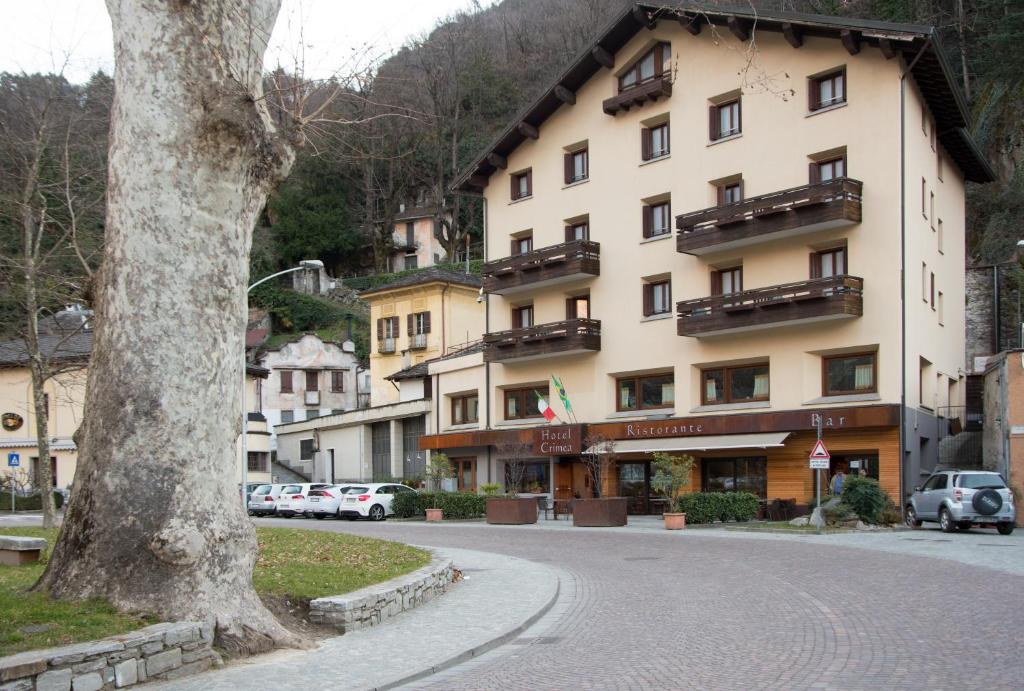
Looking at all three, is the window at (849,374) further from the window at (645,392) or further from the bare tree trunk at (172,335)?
the bare tree trunk at (172,335)

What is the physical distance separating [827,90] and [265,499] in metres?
28.6

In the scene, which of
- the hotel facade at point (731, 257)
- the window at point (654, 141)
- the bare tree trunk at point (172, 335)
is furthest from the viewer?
the window at point (654, 141)

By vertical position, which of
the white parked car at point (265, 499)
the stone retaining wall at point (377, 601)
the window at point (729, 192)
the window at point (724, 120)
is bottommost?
the white parked car at point (265, 499)

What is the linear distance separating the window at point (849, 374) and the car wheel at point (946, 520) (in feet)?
21.5

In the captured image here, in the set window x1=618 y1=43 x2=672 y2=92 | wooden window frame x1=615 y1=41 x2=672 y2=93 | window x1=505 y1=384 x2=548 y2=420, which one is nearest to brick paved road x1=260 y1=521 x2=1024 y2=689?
window x1=505 y1=384 x2=548 y2=420

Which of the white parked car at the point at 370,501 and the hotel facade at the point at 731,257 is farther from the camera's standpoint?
the white parked car at the point at 370,501

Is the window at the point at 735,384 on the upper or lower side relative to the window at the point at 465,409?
upper

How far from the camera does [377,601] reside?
40.5ft

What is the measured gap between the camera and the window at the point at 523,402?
44734 millimetres

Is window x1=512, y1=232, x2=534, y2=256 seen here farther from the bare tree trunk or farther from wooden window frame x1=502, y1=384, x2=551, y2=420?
the bare tree trunk

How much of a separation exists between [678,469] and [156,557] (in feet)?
74.4

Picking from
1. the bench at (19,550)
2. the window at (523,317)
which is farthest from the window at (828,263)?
the bench at (19,550)

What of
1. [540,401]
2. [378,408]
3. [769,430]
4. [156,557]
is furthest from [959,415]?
[156,557]

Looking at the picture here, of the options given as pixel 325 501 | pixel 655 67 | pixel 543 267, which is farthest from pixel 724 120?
pixel 325 501
